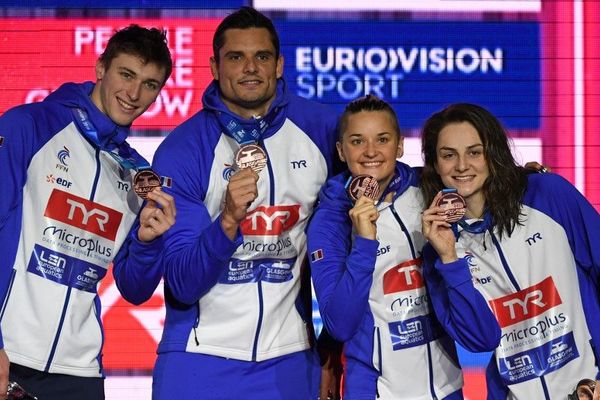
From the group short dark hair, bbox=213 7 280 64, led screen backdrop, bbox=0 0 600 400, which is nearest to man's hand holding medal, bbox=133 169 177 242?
short dark hair, bbox=213 7 280 64

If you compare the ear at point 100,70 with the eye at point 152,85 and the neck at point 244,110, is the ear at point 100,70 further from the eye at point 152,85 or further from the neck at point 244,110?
the neck at point 244,110

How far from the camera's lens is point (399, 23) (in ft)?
15.2

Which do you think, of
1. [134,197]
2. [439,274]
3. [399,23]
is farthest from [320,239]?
[399,23]

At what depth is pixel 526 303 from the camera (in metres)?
3.19

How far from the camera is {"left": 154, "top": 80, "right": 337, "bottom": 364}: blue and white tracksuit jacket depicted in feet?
10.7

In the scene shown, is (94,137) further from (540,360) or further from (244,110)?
(540,360)

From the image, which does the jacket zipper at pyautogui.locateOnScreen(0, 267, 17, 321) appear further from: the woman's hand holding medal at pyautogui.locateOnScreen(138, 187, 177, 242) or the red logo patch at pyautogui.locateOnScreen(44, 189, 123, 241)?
the woman's hand holding medal at pyautogui.locateOnScreen(138, 187, 177, 242)

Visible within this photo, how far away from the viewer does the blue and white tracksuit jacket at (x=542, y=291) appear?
3.14 m

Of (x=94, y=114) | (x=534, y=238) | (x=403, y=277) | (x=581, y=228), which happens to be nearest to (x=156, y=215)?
(x=94, y=114)

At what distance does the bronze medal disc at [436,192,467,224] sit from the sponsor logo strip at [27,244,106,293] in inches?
41.4

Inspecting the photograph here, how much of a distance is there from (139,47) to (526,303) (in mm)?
1402

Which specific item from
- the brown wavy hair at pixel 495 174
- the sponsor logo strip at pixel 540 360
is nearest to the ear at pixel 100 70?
the brown wavy hair at pixel 495 174

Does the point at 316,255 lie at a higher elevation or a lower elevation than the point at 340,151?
lower

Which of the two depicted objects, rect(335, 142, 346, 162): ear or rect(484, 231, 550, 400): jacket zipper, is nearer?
rect(484, 231, 550, 400): jacket zipper
